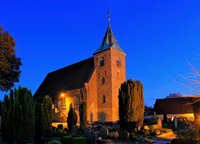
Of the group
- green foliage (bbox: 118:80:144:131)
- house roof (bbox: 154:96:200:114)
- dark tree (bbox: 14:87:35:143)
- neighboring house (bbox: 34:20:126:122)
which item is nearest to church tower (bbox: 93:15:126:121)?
neighboring house (bbox: 34:20:126:122)

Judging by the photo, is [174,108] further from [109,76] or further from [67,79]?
[67,79]

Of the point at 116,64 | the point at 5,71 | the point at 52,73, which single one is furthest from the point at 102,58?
the point at 5,71

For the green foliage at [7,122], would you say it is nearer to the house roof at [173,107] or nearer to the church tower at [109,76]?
the church tower at [109,76]

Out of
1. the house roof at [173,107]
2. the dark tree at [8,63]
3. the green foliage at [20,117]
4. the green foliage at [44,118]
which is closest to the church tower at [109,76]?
the house roof at [173,107]

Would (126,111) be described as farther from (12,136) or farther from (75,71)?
(75,71)

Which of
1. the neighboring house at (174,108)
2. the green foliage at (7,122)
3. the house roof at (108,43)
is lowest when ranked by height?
the green foliage at (7,122)

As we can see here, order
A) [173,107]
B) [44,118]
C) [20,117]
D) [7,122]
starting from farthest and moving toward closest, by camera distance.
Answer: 1. [173,107]
2. [44,118]
3. [7,122]
4. [20,117]

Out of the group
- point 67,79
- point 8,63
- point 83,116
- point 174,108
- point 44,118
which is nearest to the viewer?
point 44,118

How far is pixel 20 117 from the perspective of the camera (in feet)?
57.4

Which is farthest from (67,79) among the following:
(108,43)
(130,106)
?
(130,106)

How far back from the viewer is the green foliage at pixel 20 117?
688 inches

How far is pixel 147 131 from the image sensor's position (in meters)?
26.9

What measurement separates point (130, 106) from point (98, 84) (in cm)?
2321

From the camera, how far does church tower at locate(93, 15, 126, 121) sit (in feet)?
151
